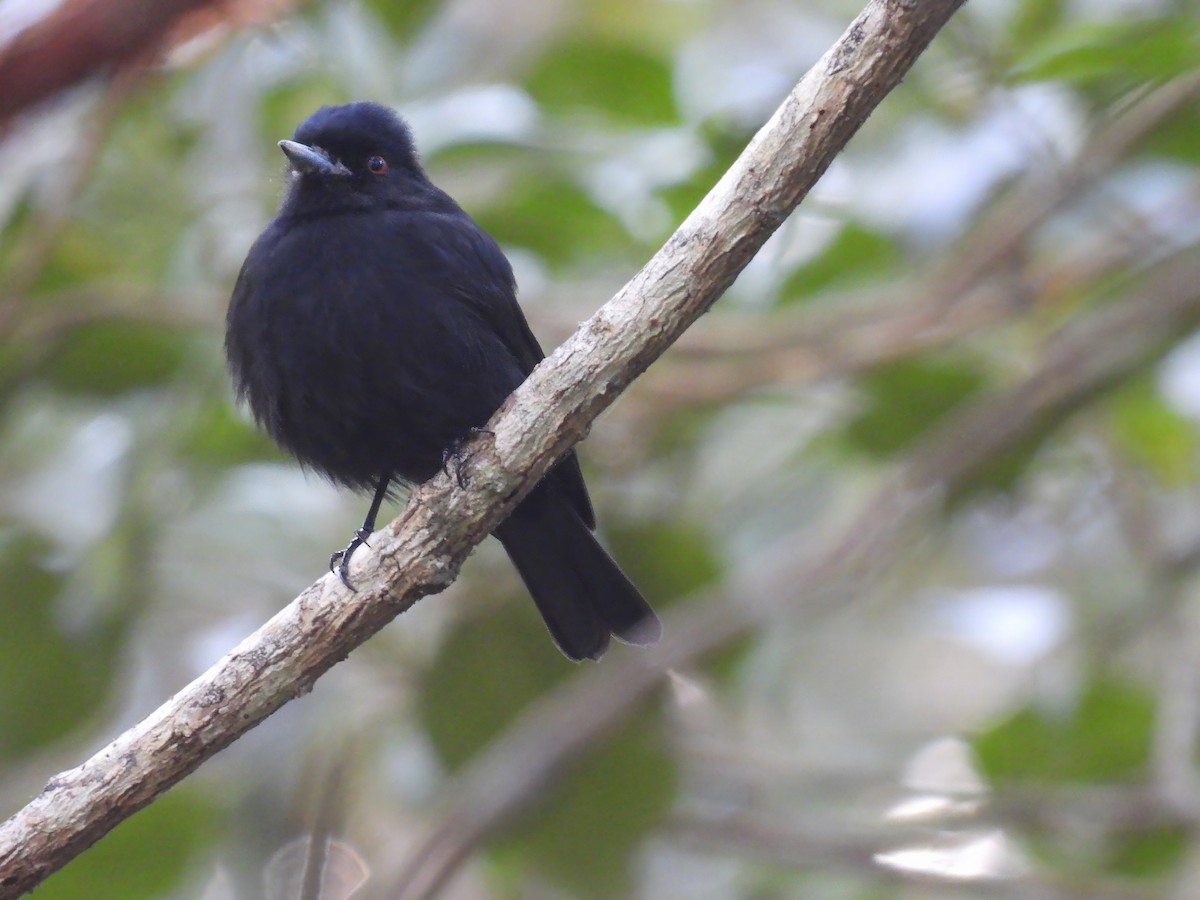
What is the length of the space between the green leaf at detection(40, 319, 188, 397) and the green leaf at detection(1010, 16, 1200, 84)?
2564mm

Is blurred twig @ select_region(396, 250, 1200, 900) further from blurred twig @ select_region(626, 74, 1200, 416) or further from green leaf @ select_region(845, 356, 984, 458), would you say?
blurred twig @ select_region(626, 74, 1200, 416)

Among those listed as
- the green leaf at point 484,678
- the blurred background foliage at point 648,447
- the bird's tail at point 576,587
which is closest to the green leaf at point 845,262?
the blurred background foliage at point 648,447

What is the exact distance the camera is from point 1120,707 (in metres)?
4.60

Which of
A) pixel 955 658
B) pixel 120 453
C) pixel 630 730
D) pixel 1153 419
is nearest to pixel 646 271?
pixel 630 730

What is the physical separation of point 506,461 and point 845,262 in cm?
202

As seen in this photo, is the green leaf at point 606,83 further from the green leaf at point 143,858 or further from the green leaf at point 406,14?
the green leaf at point 143,858

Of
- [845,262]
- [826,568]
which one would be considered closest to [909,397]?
[845,262]

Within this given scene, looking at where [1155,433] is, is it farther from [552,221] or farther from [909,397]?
[552,221]

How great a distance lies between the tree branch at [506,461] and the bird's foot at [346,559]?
0.02m

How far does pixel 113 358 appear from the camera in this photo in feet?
15.5

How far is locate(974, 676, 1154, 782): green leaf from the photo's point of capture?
459 cm

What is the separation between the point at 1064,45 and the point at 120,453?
2.89 m

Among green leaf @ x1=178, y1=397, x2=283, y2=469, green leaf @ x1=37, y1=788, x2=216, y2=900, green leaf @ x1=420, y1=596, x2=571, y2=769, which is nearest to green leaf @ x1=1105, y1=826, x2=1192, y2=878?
green leaf @ x1=420, y1=596, x2=571, y2=769

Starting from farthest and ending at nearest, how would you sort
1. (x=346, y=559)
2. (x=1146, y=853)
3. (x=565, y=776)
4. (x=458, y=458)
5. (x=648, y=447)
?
(x=648, y=447) → (x=1146, y=853) → (x=565, y=776) → (x=346, y=559) → (x=458, y=458)
